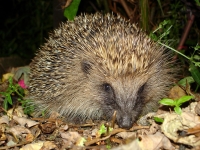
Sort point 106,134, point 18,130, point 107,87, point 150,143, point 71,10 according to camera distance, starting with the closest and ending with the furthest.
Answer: point 150,143 < point 106,134 < point 18,130 < point 107,87 < point 71,10

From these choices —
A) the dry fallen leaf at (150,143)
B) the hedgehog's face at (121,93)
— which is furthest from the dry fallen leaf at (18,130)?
the dry fallen leaf at (150,143)

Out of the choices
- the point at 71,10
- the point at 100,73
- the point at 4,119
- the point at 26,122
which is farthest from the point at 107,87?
the point at 71,10

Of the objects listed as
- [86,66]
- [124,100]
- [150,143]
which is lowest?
[150,143]

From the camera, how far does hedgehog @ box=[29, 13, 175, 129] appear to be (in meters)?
2.52

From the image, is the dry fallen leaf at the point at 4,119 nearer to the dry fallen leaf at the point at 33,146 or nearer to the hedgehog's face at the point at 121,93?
the dry fallen leaf at the point at 33,146

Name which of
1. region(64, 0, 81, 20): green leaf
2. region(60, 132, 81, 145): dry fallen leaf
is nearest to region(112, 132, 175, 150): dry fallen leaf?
region(60, 132, 81, 145): dry fallen leaf

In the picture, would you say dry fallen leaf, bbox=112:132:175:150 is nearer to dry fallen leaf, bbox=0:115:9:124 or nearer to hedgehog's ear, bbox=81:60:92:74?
hedgehog's ear, bbox=81:60:92:74

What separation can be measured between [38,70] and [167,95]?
3.30 ft

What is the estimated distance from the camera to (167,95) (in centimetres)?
307

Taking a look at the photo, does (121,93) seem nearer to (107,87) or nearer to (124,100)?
(124,100)

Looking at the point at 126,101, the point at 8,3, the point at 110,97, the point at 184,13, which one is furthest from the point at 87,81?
the point at 8,3

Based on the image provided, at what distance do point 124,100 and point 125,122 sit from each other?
161 millimetres

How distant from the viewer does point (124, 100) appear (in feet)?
8.14

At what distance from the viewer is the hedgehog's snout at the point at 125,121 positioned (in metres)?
2.36
